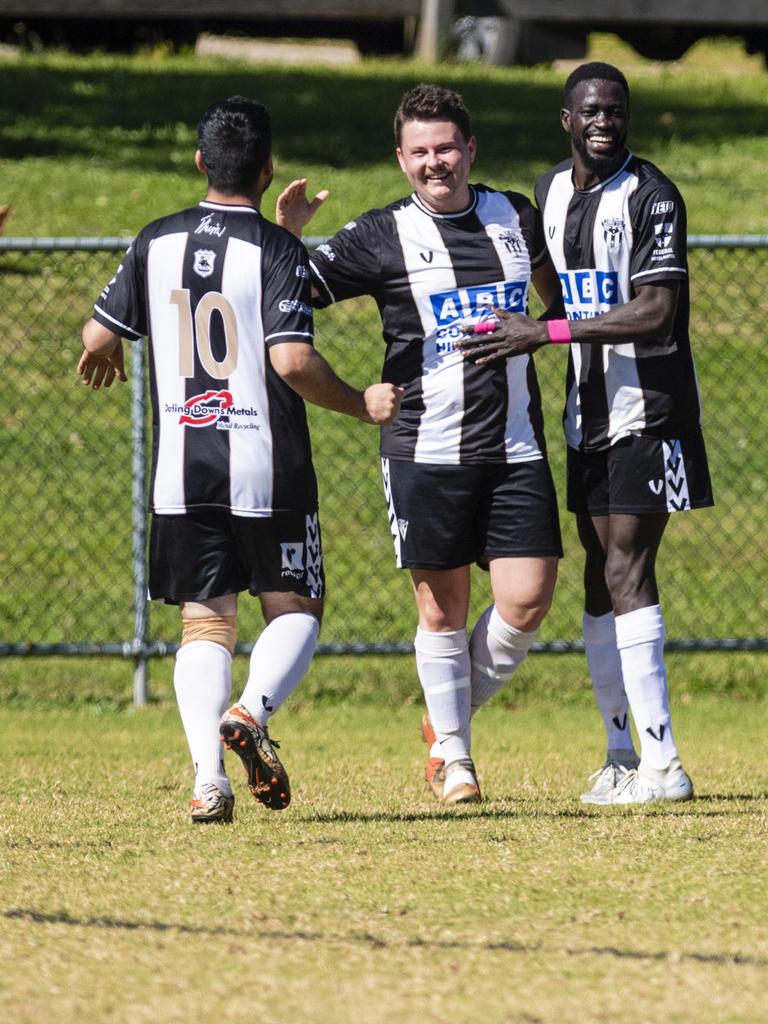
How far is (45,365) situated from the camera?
1104cm

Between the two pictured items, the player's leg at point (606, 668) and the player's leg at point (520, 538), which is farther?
the player's leg at point (606, 668)

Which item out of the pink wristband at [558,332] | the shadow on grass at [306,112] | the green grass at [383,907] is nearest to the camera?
the green grass at [383,907]

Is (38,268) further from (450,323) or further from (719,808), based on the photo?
(719,808)

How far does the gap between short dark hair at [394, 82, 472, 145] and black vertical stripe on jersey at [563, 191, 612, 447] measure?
437 mm

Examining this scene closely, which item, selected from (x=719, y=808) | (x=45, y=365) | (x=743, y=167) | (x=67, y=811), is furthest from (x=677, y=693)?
(x=743, y=167)

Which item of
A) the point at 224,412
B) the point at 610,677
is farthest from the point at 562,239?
the point at 610,677

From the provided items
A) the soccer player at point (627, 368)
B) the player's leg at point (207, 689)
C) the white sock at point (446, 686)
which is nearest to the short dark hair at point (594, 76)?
the soccer player at point (627, 368)

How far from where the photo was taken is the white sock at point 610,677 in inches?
222

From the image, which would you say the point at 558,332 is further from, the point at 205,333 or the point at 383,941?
the point at 383,941

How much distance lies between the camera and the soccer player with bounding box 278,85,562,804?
17.2 ft

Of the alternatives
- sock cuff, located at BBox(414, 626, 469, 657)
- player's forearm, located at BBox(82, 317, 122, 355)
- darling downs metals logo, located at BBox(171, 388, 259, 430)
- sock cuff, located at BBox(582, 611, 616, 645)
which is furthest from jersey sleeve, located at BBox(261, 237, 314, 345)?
sock cuff, located at BBox(582, 611, 616, 645)

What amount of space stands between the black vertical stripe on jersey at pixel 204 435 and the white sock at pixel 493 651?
118cm

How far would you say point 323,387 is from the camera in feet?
15.4

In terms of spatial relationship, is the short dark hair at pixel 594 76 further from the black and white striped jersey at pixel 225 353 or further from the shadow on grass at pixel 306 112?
the shadow on grass at pixel 306 112
